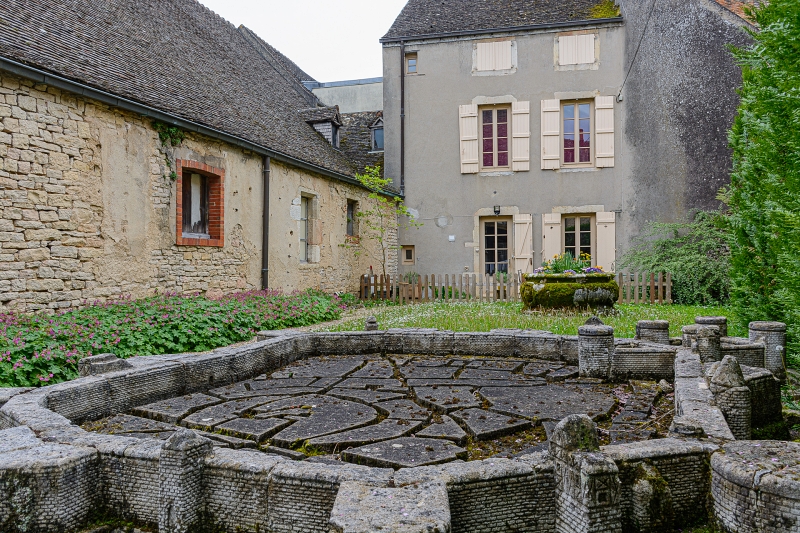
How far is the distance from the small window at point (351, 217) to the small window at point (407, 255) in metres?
1.86

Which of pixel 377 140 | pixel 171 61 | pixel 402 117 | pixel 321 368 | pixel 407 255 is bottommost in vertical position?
pixel 321 368

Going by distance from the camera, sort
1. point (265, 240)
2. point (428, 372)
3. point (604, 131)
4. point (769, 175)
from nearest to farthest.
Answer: point (769, 175) → point (428, 372) → point (265, 240) → point (604, 131)

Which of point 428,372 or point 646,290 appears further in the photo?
point 646,290

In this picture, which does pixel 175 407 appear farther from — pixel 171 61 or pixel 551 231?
pixel 551 231

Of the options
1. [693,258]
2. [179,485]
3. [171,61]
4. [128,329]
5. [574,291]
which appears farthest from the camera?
[693,258]

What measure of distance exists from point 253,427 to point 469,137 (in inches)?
552

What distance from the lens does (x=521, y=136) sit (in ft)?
→ 52.6

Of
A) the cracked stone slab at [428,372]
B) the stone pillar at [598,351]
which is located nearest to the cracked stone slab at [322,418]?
the cracked stone slab at [428,372]

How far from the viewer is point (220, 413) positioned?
3.86 meters

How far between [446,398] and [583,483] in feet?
7.40

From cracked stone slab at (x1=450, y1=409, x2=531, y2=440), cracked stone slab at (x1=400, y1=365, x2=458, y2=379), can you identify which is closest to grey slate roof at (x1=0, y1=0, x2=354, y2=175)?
cracked stone slab at (x1=400, y1=365, x2=458, y2=379)

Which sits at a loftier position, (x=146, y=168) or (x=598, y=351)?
(x=146, y=168)

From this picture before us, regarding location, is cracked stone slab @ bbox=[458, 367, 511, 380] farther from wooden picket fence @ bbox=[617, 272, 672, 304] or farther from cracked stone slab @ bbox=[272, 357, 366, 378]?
wooden picket fence @ bbox=[617, 272, 672, 304]

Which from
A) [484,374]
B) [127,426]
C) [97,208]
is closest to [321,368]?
[484,374]
